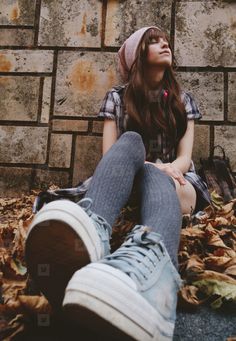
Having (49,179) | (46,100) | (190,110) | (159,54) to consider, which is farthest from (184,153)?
(46,100)

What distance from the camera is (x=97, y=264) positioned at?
973 mm

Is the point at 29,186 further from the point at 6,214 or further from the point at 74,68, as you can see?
the point at 74,68

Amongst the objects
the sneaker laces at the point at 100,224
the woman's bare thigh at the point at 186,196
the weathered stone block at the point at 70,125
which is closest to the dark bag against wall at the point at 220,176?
the woman's bare thigh at the point at 186,196

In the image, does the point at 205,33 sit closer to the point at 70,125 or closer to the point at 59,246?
the point at 70,125

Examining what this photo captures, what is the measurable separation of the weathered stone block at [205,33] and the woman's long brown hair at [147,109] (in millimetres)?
562

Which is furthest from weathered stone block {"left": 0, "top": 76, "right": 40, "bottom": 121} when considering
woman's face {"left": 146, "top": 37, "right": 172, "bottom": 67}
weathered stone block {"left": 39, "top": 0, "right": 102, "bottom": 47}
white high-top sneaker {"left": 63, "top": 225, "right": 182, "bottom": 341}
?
white high-top sneaker {"left": 63, "top": 225, "right": 182, "bottom": 341}

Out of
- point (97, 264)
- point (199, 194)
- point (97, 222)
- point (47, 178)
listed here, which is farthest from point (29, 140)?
point (97, 264)

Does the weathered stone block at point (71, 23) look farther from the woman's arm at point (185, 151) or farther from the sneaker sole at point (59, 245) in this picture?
the sneaker sole at point (59, 245)

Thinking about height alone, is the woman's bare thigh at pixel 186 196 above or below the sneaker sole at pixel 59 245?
above

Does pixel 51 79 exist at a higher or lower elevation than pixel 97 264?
higher

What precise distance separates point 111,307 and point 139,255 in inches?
9.3

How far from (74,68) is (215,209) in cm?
150

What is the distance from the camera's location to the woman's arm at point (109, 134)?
7.76ft

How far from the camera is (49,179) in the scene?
299 centimetres
